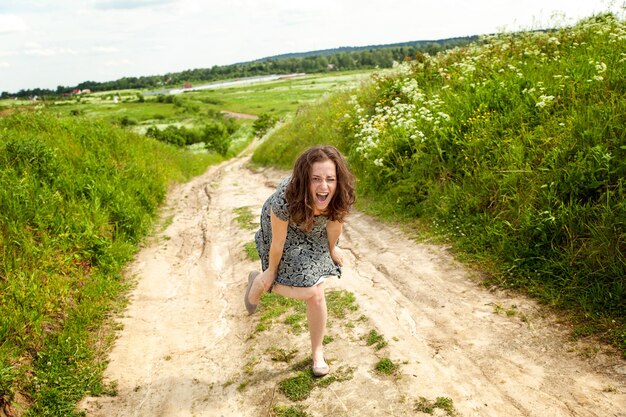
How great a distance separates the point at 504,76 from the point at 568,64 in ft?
3.27

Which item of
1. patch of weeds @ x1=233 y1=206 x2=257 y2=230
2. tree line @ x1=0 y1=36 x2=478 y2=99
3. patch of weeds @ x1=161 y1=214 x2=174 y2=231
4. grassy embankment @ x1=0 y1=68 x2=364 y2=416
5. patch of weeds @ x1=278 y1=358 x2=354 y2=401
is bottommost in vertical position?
patch of weeds @ x1=161 y1=214 x2=174 y2=231

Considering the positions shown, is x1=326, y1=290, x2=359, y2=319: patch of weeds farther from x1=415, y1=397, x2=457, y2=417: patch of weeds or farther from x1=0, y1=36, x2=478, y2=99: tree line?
x1=0, y1=36, x2=478, y2=99: tree line

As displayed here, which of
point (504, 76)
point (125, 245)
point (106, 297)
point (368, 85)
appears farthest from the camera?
point (368, 85)

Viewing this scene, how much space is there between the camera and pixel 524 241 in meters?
5.07

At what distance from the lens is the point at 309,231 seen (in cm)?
352

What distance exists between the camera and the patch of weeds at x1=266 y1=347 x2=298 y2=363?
4.00 meters

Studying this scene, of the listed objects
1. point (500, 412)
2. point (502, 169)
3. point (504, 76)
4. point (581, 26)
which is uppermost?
point (581, 26)

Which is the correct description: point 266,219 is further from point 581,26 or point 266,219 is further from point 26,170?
point 581,26

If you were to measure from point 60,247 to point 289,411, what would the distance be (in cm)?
391

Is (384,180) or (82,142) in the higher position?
(82,142)

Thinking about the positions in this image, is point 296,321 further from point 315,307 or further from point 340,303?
point 315,307

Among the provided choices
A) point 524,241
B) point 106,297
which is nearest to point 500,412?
point 524,241

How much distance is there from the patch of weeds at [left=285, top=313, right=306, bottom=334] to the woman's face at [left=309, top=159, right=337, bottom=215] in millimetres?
1590

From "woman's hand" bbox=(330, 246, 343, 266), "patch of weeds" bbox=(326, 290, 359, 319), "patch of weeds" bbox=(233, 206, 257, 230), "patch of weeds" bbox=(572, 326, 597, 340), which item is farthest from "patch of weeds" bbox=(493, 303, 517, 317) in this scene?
"patch of weeds" bbox=(233, 206, 257, 230)
